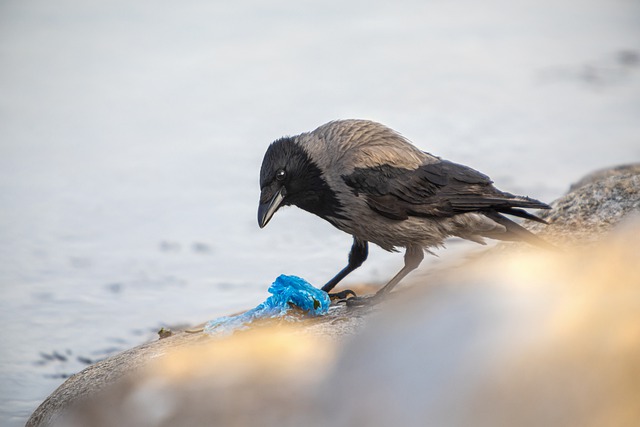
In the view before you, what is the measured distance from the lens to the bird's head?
17.4 feet

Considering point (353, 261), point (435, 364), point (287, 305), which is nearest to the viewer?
point (435, 364)

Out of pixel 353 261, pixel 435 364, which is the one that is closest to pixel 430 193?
pixel 353 261

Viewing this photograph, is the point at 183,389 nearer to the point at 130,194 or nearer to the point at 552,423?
the point at 552,423

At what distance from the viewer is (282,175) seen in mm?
5320

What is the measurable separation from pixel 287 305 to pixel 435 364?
1268 millimetres

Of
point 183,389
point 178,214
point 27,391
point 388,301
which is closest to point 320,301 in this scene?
point 388,301

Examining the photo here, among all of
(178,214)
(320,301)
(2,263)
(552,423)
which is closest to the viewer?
(552,423)

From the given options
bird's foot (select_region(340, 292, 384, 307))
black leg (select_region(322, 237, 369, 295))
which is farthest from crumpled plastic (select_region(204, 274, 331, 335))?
black leg (select_region(322, 237, 369, 295))

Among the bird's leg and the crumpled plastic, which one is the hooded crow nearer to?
the bird's leg


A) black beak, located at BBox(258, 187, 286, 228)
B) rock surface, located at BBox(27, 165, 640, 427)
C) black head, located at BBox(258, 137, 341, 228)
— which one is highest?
black head, located at BBox(258, 137, 341, 228)

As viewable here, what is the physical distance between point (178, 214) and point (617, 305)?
17.7 feet

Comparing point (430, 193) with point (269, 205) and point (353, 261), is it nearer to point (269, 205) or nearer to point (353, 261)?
point (353, 261)

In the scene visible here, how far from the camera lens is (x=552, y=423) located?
3.72m

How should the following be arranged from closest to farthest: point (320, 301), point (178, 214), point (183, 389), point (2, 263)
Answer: point (183, 389) < point (320, 301) < point (2, 263) < point (178, 214)
